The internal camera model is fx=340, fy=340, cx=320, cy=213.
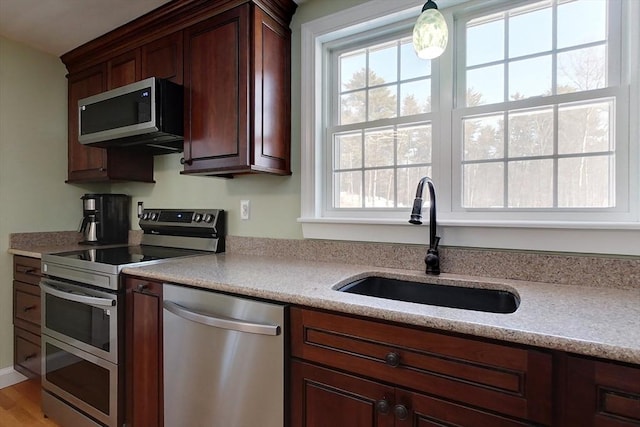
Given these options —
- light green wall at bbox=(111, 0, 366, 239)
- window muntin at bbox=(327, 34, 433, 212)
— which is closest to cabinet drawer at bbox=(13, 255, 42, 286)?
light green wall at bbox=(111, 0, 366, 239)

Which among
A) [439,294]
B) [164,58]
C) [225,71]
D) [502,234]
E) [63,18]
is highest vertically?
[63,18]

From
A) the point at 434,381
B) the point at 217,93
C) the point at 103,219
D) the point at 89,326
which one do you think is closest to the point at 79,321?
the point at 89,326

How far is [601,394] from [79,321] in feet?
6.80

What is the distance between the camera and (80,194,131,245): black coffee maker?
247 centimetres

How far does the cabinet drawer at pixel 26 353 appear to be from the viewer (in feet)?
7.23

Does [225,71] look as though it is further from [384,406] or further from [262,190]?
[384,406]

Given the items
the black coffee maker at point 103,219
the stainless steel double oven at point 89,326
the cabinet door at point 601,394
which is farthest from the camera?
the black coffee maker at point 103,219

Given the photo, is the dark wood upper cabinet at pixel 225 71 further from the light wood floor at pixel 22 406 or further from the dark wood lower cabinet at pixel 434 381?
the light wood floor at pixel 22 406

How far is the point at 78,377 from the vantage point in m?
1.74

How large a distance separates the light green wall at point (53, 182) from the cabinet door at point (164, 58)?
59 cm

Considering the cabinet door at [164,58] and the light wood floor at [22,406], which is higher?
the cabinet door at [164,58]

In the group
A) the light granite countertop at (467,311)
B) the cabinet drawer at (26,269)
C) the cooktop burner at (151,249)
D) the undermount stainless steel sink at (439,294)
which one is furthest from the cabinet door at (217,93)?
the cabinet drawer at (26,269)

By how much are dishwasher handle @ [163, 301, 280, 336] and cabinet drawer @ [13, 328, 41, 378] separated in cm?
153

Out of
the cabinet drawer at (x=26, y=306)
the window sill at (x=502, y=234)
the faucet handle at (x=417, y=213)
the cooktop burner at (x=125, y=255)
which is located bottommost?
the cabinet drawer at (x=26, y=306)
